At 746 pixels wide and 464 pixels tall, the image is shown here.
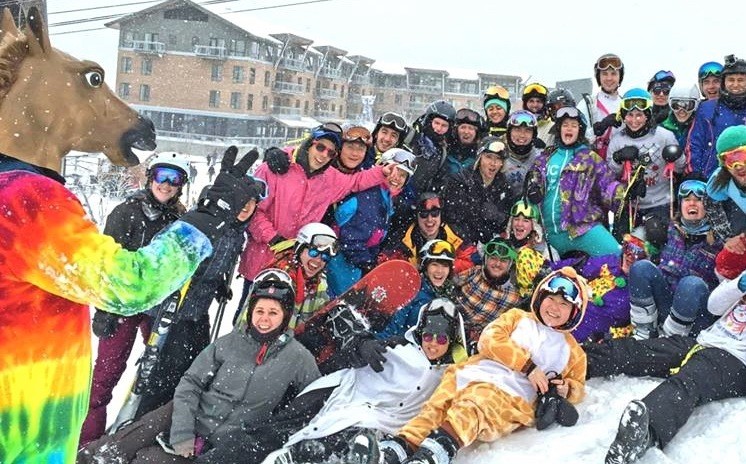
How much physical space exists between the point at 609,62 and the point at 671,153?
1.55m

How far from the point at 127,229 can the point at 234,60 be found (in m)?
46.4

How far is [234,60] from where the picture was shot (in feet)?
158

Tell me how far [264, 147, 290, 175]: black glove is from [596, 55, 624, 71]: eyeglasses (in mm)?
3633

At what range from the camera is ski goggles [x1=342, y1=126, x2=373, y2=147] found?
A: 5312mm

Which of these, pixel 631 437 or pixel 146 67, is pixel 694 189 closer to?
pixel 631 437

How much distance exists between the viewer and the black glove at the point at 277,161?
193 inches

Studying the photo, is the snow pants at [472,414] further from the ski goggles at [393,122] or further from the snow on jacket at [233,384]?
the ski goggles at [393,122]

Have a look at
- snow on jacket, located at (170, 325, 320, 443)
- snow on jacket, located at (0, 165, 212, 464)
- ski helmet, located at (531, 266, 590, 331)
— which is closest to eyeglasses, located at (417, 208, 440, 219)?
ski helmet, located at (531, 266, 590, 331)

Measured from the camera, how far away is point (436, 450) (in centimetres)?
318

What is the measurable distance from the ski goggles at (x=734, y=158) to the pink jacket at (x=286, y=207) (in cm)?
278

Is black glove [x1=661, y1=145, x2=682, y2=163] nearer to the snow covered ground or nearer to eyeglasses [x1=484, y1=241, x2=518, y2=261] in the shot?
eyeglasses [x1=484, y1=241, x2=518, y2=261]

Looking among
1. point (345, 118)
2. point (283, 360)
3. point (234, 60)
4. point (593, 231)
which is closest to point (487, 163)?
point (593, 231)

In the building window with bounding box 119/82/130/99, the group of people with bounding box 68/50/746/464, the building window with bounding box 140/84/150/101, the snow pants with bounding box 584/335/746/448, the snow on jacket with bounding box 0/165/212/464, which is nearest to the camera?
the snow on jacket with bounding box 0/165/212/464

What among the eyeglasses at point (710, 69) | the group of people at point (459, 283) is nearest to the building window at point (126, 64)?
the group of people at point (459, 283)
